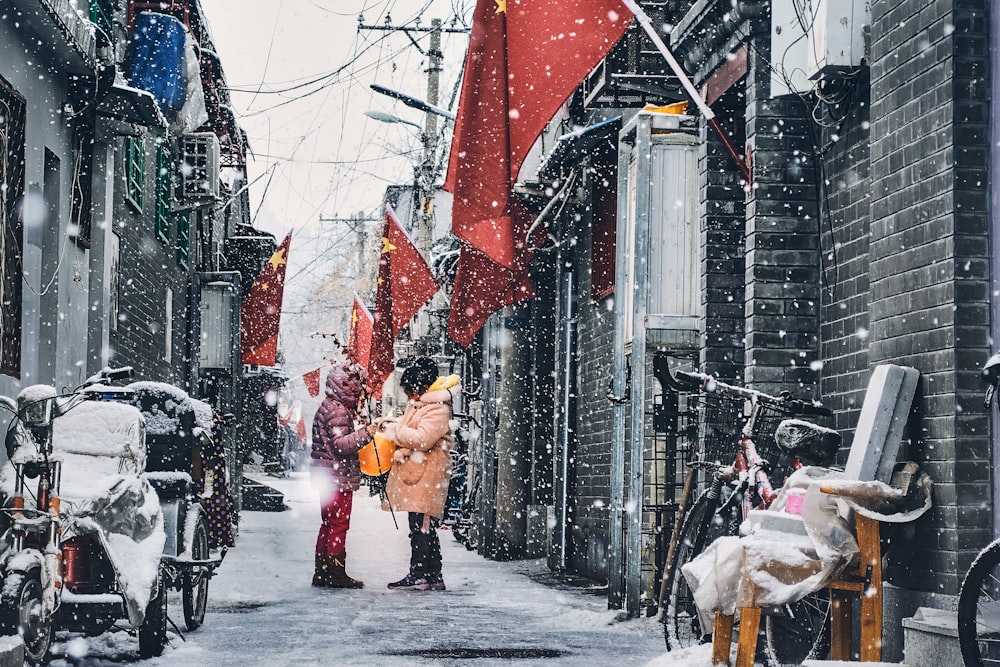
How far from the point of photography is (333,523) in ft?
41.1

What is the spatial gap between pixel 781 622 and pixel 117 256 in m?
10.9

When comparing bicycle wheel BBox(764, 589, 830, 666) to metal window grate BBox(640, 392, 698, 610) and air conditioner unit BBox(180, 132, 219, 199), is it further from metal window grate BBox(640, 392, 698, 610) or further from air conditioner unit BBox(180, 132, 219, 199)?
air conditioner unit BBox(180, 132, 219, 199)

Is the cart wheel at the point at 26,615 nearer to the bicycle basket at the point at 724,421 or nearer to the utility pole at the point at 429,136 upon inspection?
the bicycle basket at the point at 724,421

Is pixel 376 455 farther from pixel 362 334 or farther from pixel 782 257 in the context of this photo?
pixel 362 334

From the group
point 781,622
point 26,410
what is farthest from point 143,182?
point 781,622

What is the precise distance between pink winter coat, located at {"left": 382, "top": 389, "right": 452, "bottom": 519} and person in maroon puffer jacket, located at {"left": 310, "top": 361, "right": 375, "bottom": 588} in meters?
0.53

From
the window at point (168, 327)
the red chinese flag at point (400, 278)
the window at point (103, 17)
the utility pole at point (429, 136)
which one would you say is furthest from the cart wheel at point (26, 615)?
the utility pole at point (429, 136)

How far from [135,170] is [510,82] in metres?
8.93

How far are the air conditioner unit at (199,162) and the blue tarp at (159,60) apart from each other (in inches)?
219

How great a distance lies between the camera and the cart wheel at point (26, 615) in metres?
6.23

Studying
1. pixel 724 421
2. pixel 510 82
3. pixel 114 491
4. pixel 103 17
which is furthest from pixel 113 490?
pixel 103 17

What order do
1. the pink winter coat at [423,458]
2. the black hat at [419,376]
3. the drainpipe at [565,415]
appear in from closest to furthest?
the pink winter coat at [423,458], the black hat at [419,376], the drainpipe at [565,415]

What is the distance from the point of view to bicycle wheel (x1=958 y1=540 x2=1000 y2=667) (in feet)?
15.3

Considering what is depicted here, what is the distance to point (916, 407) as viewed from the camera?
6.36 m
